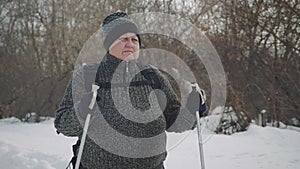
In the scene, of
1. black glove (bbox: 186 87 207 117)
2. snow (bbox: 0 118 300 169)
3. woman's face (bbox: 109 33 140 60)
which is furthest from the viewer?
snow (bbox: 0 118 300 169)

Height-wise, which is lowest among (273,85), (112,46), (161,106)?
(273,85)

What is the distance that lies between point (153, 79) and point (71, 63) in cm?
1233

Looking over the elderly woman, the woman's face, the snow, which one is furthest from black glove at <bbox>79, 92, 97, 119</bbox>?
the snow

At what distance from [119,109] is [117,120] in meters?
0.06

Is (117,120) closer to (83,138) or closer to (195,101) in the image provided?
(83,138)

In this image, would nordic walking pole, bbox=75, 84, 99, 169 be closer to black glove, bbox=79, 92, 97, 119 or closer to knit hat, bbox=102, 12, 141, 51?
black glove, bbox=79, 92, 97, 119

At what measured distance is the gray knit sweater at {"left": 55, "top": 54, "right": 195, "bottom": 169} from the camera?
2.25m

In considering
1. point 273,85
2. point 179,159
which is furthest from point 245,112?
point 179,159

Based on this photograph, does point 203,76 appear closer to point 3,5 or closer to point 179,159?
point 179,159

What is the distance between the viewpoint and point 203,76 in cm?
984

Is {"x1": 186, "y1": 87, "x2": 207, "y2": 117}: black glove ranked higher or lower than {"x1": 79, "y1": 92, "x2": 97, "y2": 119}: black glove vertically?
lower

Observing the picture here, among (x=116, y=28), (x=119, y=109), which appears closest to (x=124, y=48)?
(x=116, y=28)

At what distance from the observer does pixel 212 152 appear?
6.18 meters

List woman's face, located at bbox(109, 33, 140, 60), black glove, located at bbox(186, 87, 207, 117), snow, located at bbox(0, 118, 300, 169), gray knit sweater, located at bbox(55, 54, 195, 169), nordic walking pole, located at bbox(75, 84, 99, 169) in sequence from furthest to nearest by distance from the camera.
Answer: snow, located at bbox(0, 118, 300, 169) < black glove, located at bbox(186, 87, 207, 117) < woman's face, located at bbox(109, 33, 140, 60) < gray knit sweater, located at bbox(55, 54, 195, 169) < nordic walking pole, located at bbox(75, 84, 99, 169)
